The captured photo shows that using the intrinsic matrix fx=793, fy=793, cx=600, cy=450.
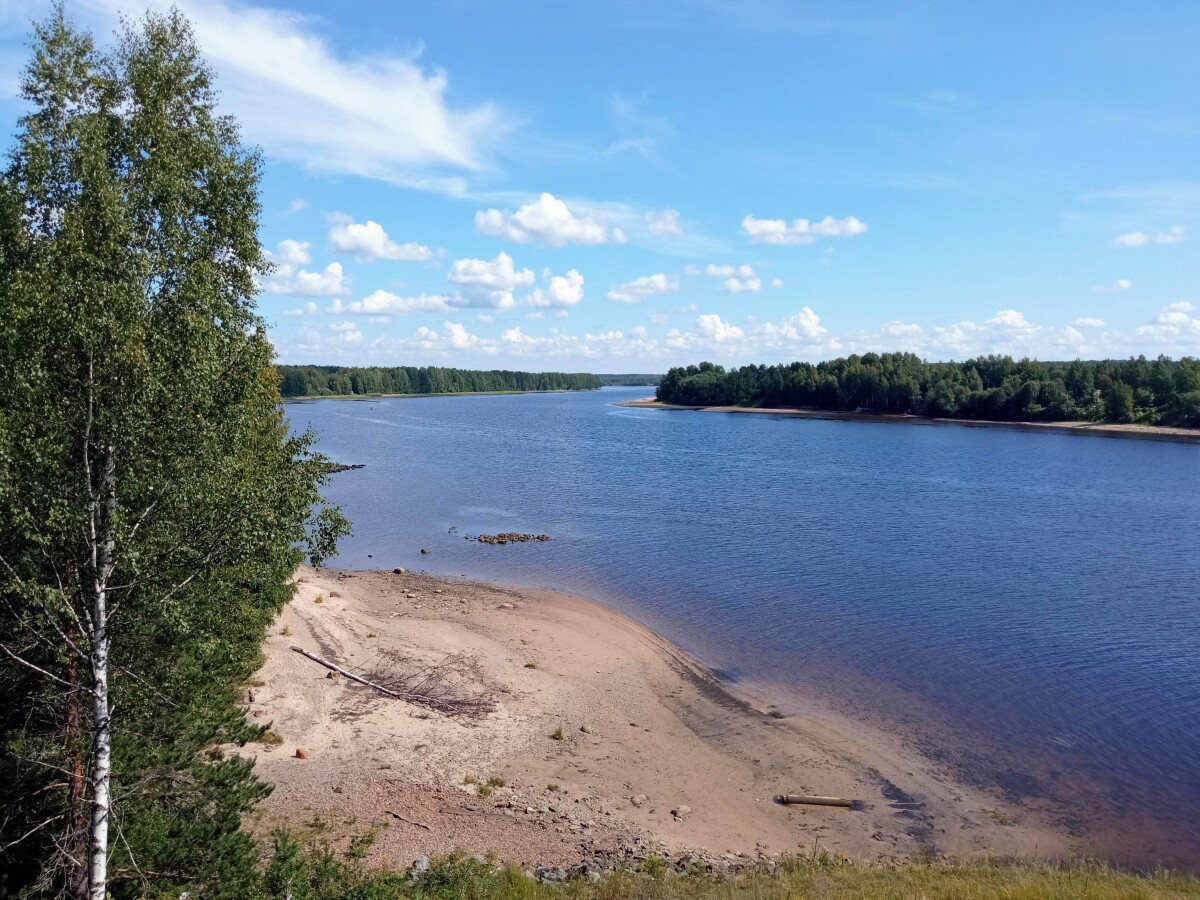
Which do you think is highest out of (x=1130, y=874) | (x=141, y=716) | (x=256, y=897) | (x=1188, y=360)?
(x=1188, y=360)

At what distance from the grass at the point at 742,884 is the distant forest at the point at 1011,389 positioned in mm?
138011

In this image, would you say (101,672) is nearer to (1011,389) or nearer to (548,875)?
(548,875)

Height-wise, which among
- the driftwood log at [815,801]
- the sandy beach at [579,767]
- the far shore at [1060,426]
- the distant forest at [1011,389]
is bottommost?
the driftwood log at [815,801]

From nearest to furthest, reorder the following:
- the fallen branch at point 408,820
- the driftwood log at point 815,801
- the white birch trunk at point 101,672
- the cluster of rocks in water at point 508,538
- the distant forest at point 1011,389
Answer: the white birch trunk at point 101,672
the fallen branch at point 408,820
the driftwood log at point 815,801
the cluster of rocks in water at point 508,538
the distant forest at point 1011,389

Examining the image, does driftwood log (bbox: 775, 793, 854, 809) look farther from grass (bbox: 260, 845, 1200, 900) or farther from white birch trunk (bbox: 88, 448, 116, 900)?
white birch trunk (bbox: 88, 448, 116, 900)

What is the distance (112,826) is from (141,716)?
1.47 m

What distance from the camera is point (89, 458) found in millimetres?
10656

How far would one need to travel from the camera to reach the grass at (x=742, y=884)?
42.7 feet

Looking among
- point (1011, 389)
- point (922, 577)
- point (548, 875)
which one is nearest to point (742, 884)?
point (548, 875)

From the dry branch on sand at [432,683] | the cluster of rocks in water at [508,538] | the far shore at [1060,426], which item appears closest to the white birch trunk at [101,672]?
the dry branch on sand at [432,683]

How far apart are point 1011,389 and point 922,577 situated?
123 m

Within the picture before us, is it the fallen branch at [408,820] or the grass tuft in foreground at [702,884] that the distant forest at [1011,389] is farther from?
the fallen branch at [408,820]

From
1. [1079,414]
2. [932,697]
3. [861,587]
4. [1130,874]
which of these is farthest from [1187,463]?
[1130,874]

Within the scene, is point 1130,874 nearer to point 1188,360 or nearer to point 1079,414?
point 1079,414
